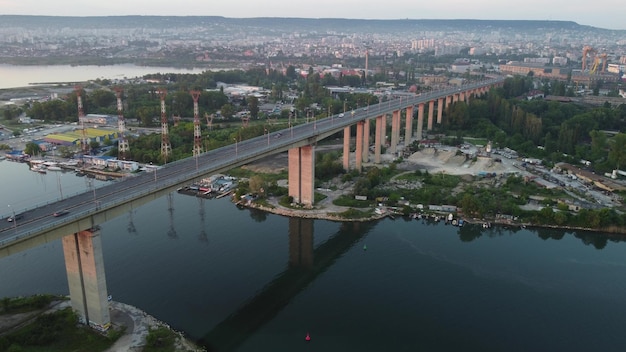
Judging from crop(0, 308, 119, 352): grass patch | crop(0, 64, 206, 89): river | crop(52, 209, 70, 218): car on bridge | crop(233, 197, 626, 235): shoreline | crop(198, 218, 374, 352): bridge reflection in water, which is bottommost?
crop(198, 218, 374, 352): bridge reflection in water

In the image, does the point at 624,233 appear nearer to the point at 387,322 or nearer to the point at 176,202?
the point at 387,322

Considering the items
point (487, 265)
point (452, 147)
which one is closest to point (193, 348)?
point (487, 265)

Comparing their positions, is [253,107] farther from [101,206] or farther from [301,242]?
[101,206]

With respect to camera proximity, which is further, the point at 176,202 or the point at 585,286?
the point at 176,202

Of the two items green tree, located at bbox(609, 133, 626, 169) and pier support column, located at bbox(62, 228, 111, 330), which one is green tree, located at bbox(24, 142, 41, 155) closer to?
pier support column, located at bbox(62, 228, 111, 330)

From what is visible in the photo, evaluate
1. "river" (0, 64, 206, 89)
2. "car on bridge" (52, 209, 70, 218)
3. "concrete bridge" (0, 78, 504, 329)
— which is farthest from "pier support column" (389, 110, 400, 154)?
"river" (0, 64, 206, 89)
